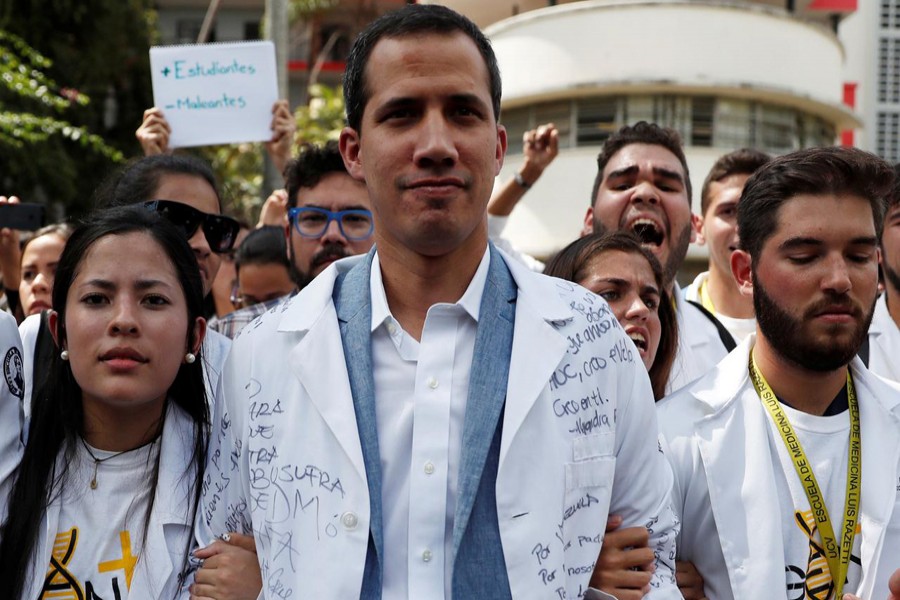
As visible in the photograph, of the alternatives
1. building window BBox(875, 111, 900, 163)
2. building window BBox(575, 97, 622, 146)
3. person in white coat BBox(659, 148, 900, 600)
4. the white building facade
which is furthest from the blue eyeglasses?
building window BBox(875, 111, 900, 163)

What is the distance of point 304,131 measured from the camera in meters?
25.5

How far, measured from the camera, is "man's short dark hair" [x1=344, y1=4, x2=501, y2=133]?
2689 millimetres

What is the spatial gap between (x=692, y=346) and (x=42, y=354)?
2.33 meters

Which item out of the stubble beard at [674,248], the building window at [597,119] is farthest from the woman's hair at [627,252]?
the building window at [597,119]

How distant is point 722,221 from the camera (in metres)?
5.50

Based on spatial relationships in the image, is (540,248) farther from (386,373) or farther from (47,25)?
(386,373)

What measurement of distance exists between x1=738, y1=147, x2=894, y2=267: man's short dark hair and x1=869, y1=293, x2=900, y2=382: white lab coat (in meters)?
0.97

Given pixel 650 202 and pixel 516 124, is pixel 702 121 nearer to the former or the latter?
pixel 516 124

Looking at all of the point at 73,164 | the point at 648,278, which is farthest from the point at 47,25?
the point at 648,278

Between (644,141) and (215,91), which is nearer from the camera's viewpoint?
(644,141)

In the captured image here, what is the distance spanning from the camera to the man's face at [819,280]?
3.24m

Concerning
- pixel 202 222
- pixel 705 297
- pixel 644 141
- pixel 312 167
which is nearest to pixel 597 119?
pixel 705 297

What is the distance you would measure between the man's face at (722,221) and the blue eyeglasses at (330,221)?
163cm

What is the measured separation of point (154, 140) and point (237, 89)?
561 millimetres
